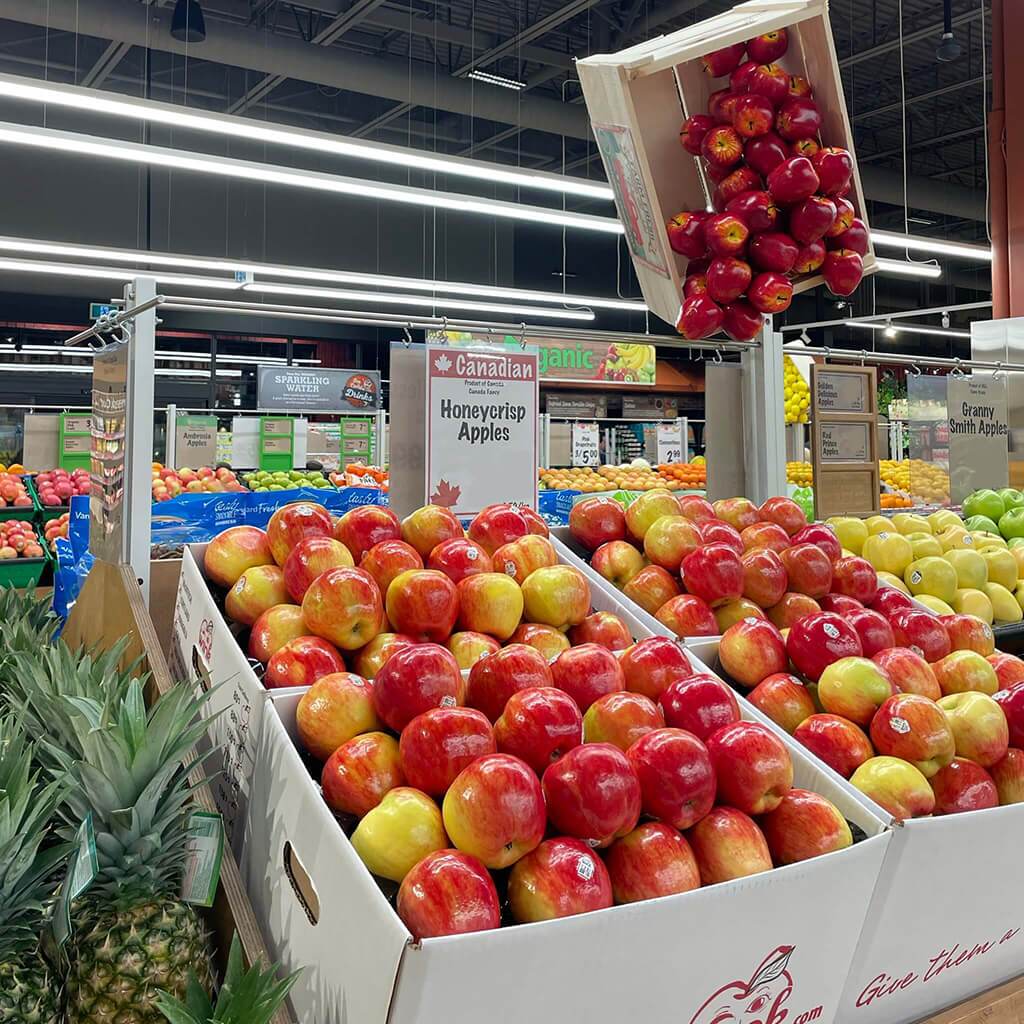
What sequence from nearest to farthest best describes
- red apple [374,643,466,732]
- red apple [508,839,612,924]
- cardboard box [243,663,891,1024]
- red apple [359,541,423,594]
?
cardboard box [243,663,891,1024] → red apple [508,839,612,924] → red apple [374,643,466,732] → red apple [359,541,423,594]

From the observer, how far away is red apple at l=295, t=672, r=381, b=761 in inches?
49.9

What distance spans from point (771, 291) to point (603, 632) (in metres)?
0.78

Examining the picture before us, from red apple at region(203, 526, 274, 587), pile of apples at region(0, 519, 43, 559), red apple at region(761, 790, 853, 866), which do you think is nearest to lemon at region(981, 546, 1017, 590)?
red apple at region(761, 790, 853, 866)

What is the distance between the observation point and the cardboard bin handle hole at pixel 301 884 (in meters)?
1.08

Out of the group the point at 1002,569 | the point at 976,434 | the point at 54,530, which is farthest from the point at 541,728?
the point at 54,530

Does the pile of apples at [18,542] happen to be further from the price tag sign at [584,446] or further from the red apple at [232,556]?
the price tag sign at [584,446]

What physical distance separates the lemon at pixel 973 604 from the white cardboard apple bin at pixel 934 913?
0.98 meters

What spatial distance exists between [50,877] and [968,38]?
13447 mm

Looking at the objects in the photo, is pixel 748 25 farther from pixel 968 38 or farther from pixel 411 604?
pixel 968 38

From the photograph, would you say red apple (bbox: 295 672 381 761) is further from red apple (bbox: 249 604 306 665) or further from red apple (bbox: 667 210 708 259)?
red apple (bbox: 667 210 708 259)

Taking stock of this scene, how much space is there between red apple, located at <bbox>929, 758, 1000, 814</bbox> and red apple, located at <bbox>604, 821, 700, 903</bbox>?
19.3 inches

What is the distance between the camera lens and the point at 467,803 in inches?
40.3

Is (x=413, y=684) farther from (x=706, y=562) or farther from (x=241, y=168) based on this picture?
Answer: (x=241, y=168)

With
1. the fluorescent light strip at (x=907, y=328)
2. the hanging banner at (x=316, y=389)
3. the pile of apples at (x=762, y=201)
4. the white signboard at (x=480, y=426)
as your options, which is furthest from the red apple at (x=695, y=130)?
the hanging banner at (x=316, y=389)
